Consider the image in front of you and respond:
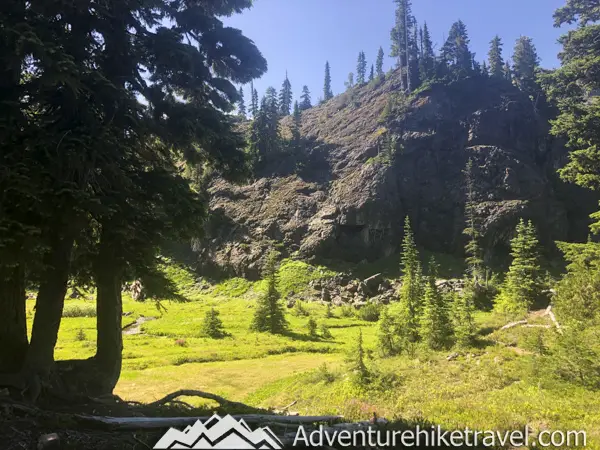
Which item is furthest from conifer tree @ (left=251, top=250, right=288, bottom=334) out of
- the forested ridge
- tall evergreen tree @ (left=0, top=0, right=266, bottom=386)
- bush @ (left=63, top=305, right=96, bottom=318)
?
tall evergreen tree @ (left=0, top=0, right=266, bottom=386)

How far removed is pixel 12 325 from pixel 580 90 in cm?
2290

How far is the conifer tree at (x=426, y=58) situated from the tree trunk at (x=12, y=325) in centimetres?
8963

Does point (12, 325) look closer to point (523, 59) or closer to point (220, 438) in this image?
point (220, 438)

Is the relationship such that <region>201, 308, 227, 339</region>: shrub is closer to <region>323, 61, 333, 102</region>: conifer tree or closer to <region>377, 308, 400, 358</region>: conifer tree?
<region>377, 308, 400, 358</region>: conifer tree

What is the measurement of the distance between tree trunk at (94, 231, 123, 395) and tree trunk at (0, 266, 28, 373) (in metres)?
1.39

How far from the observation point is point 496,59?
9000cm

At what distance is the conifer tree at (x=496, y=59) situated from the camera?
290ft

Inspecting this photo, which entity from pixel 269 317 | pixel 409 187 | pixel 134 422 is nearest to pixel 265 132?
pixel 409 187

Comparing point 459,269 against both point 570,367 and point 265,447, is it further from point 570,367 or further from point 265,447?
point 265,447

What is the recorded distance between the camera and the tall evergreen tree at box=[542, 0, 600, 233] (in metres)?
16.6

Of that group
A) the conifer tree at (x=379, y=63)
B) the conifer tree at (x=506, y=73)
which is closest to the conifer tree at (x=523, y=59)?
the conifer tree at (x=506, y=73)

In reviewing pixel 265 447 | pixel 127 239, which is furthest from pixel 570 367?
pixel 127 239

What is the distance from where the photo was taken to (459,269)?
55.4m

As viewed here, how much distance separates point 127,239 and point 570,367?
13023mm
